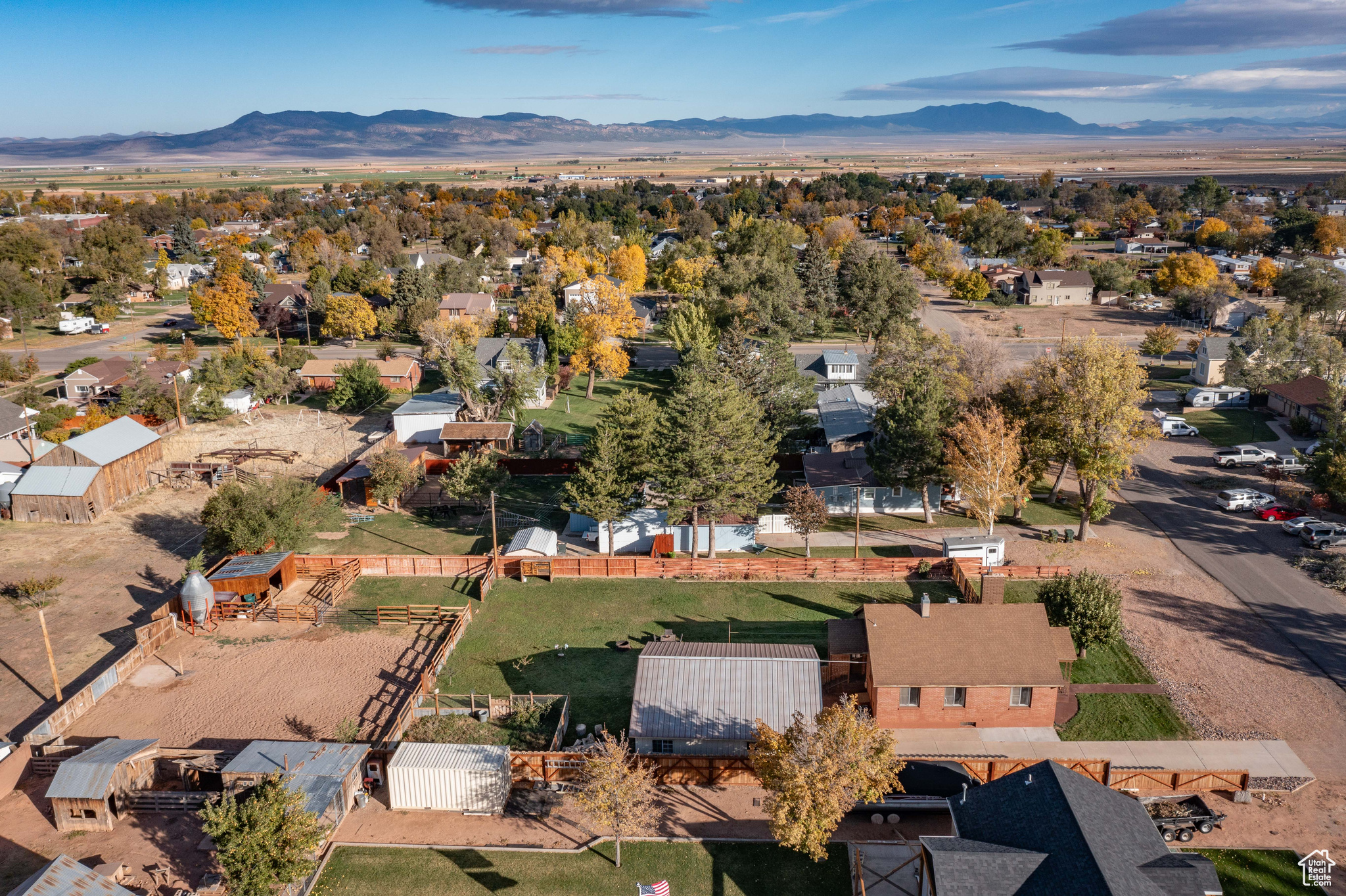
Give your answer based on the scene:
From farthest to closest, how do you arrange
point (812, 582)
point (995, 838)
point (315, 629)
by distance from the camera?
point (812, 582), point (315, 629), point (995, 838)

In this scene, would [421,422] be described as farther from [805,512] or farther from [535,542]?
[805,512]

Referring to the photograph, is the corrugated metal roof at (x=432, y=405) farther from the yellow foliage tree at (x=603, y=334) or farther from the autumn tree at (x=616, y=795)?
the autumn tree at (x=616, y=795)

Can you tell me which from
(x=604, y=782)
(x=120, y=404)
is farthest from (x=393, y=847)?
(x=120, y=404)

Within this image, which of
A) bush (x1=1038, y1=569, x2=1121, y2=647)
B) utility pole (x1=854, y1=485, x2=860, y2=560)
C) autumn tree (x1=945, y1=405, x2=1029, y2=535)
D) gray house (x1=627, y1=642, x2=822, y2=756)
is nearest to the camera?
gray house (x1=627, y1=642, x2=822, y2=756)

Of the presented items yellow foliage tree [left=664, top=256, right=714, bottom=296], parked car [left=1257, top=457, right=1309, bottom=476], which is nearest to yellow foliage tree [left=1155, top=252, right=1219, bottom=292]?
parked car [left=1257, top=457, right=1309, bottom=476]

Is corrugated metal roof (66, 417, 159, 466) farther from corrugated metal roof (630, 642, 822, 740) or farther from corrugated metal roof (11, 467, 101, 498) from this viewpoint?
corrugated metal roof (630, 642, 822, 740)

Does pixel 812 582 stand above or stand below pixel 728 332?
below

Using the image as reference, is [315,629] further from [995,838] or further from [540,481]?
[995,838]
